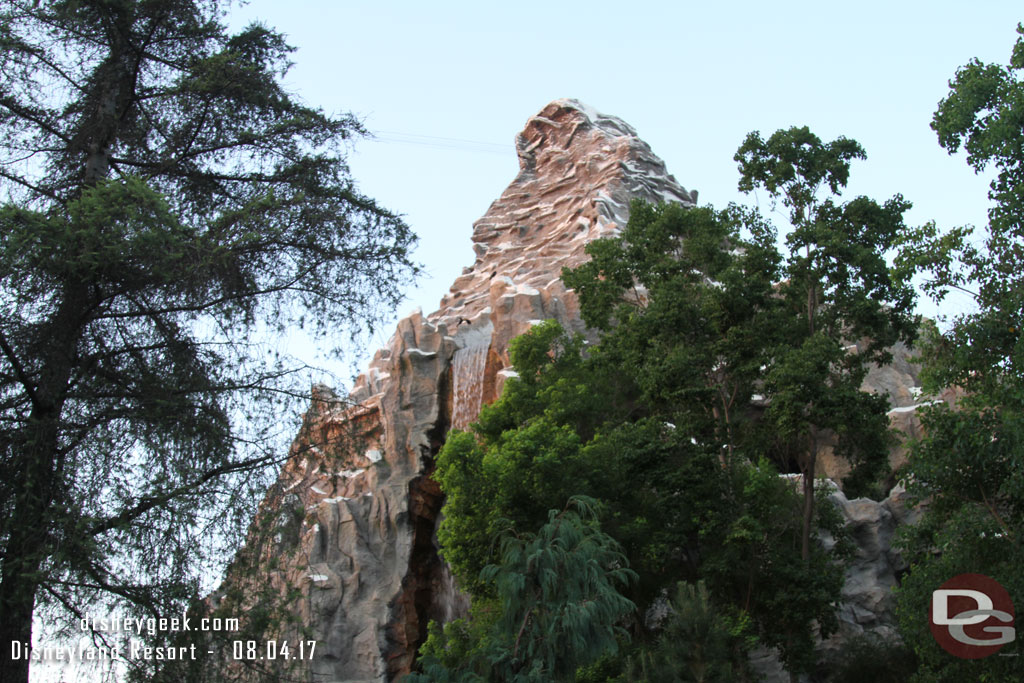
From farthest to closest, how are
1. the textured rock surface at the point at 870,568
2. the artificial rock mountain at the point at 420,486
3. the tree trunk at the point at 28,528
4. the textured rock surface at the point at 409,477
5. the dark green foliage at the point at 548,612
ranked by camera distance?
the textured rock surface at the point at 409,477 → the artificial rock mountain at the point at 420,486 → the textured rock surface at the point at 870,568 → the dark green foliage at the point at 548,612 → the tree trunk at the point at 28,528

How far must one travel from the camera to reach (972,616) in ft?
37.1

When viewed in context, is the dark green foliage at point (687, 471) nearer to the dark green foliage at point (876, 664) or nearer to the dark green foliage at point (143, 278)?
the dark green foliage at point (876, 664)

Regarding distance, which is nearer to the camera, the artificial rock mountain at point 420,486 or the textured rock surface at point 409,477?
the artificial rock mountain at point 420,486

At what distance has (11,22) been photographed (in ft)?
22.9

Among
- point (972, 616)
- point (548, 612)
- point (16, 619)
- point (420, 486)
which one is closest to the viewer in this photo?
point (16, 619)

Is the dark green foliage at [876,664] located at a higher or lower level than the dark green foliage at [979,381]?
lower

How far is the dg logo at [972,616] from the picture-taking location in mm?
11012

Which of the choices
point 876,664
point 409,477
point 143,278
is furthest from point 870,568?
point 143,278

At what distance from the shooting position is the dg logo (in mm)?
11012

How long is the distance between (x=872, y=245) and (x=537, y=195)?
17066 millimetres

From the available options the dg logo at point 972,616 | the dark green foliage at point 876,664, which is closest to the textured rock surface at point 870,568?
the dark green foliage at point 876,664

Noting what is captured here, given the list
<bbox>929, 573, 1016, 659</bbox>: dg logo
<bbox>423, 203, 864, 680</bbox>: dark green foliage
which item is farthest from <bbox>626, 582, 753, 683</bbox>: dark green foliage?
<bbox>929, 573, 1016, 659</bbox>: dg logo

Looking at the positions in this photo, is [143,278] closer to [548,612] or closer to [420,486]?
[548,612]

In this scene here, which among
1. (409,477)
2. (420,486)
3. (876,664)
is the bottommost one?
(876,664)
